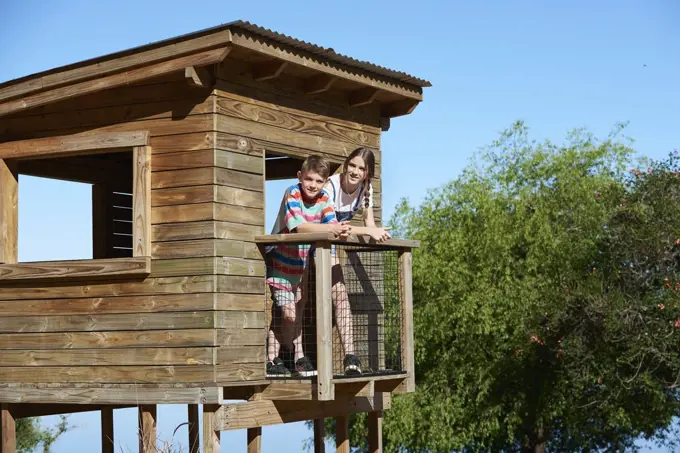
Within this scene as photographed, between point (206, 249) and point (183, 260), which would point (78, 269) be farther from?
point (206, 249)

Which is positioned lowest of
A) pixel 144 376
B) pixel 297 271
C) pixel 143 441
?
pixel 143 441

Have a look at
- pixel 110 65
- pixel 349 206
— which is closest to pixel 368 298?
pixel 349 206

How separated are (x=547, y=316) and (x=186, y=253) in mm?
16756

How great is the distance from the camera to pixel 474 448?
2816 centimetres

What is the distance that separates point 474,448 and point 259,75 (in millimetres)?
19659

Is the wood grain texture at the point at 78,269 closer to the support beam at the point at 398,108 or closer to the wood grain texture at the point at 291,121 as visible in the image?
the wood grain texture at the point at 291,121

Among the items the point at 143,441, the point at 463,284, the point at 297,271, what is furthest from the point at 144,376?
the point at 463,284

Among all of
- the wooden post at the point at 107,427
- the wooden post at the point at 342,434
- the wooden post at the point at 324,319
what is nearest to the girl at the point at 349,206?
the wooden post at the point at 324,319

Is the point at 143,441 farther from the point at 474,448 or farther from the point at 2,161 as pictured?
the point at 474,448

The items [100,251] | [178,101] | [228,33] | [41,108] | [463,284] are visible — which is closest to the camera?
[228,33]

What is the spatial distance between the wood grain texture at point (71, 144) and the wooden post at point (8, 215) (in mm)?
Answer: 210

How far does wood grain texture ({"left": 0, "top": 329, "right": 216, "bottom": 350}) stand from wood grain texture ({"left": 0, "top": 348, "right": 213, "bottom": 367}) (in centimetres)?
5

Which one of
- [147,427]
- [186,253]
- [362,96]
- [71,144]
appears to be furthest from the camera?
[362,96]

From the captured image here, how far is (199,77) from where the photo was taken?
9852 mm
